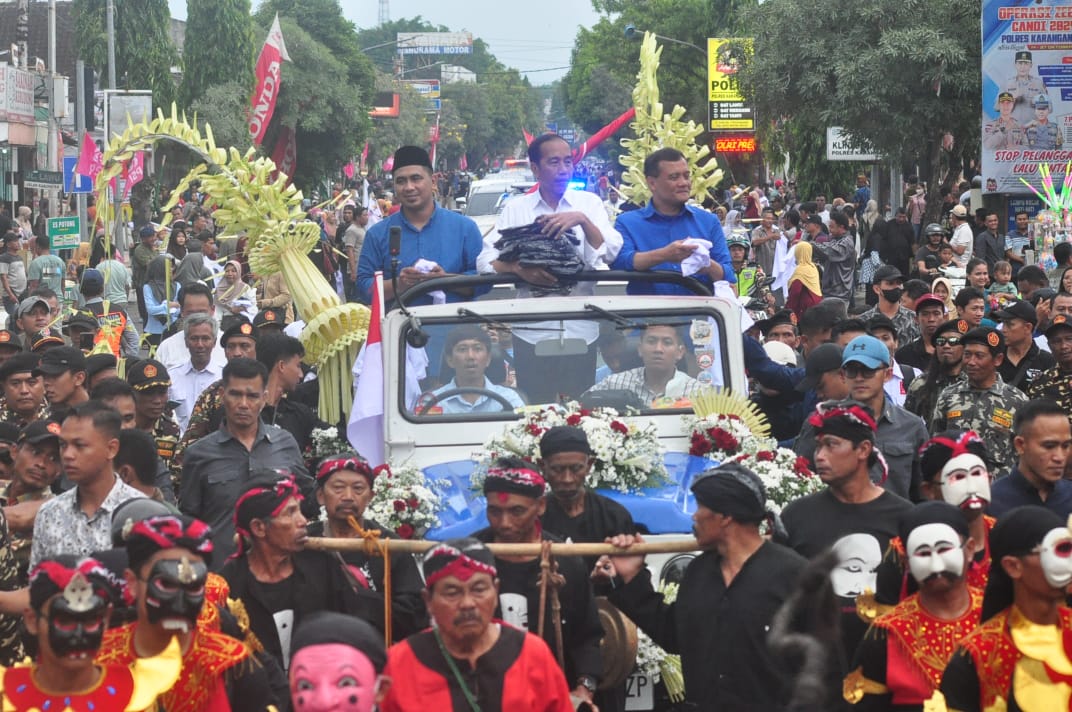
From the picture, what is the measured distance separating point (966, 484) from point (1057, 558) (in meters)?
1.07

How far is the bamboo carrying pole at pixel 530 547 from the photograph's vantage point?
5.76 m

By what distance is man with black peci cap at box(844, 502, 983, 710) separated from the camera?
515 centimetres

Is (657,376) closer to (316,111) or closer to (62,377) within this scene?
(62,377)

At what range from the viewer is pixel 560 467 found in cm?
675

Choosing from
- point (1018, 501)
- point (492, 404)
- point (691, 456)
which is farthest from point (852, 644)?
point (492, 404)

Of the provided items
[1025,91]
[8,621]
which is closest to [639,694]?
[8,621]

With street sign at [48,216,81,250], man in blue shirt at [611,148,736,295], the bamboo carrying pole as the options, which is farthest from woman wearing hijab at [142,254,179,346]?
the bamboo carrying pole

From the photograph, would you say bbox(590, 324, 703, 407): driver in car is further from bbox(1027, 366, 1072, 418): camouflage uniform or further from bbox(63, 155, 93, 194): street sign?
bbox(63, 155, 93, 194): street sign

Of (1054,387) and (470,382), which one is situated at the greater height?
(470,382)

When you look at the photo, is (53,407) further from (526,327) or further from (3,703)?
(3,703)

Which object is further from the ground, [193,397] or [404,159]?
[404,159]

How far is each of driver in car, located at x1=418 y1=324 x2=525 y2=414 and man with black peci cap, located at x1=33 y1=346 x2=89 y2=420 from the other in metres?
2.24

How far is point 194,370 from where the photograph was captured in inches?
433

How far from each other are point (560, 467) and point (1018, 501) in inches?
73.8
